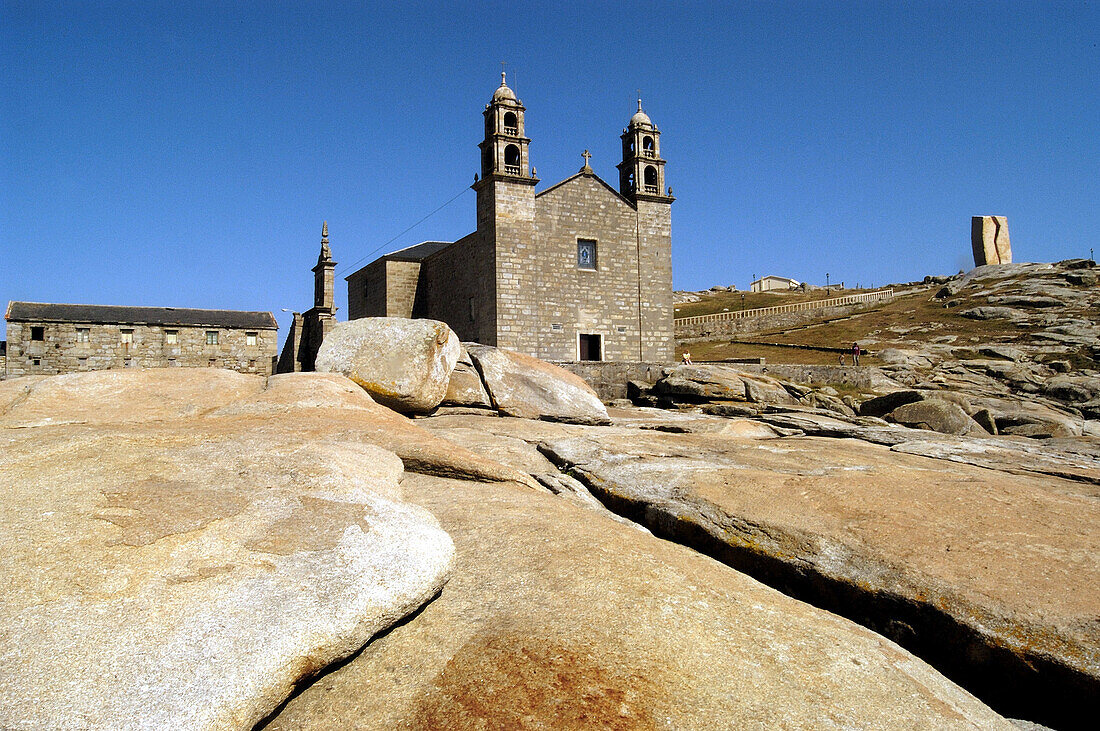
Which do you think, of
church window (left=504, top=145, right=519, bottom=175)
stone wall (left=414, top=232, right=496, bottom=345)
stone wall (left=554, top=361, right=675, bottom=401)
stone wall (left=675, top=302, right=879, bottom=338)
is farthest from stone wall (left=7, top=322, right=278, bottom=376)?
stone wall (left=675, top=302, right=879, bottom=338)

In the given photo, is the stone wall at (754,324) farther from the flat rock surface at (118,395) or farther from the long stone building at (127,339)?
the flat rock surface at (118,395)

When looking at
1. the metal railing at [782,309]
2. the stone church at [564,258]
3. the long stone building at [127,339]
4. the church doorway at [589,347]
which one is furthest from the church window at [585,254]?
the metal railing at [782,309]

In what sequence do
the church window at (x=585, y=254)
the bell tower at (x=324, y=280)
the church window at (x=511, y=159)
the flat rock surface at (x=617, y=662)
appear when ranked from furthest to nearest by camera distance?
the bell tower at (x=324, y=280) → the church window at (x=585, y=254) → the church window at (x=511, y=159) → the flat rock surface at (x=617, y=662)

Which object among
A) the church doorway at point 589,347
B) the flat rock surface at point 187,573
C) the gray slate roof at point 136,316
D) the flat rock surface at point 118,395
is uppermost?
the gray slate roof at point 136,316

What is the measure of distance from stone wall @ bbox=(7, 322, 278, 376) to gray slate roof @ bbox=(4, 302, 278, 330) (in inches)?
11.2

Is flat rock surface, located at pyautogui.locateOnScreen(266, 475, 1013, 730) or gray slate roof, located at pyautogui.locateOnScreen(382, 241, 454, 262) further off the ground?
gray slate roof, located at pyautogui.locateOnScreen(382, 241, 454, 262)

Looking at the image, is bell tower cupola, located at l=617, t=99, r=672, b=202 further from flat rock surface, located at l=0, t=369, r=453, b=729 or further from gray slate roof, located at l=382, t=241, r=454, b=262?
flat rock surface, located at l=0, t=369, r=453, b=729

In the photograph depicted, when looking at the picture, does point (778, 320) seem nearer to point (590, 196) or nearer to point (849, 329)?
point (849, 329)

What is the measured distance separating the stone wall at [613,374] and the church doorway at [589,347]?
528 cm

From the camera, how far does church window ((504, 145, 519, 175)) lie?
26248 mm

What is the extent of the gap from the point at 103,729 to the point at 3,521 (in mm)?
1675

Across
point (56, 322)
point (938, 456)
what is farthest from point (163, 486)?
point (56, 322)

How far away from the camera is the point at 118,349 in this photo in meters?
36.8

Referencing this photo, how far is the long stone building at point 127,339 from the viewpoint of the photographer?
35562 mm
